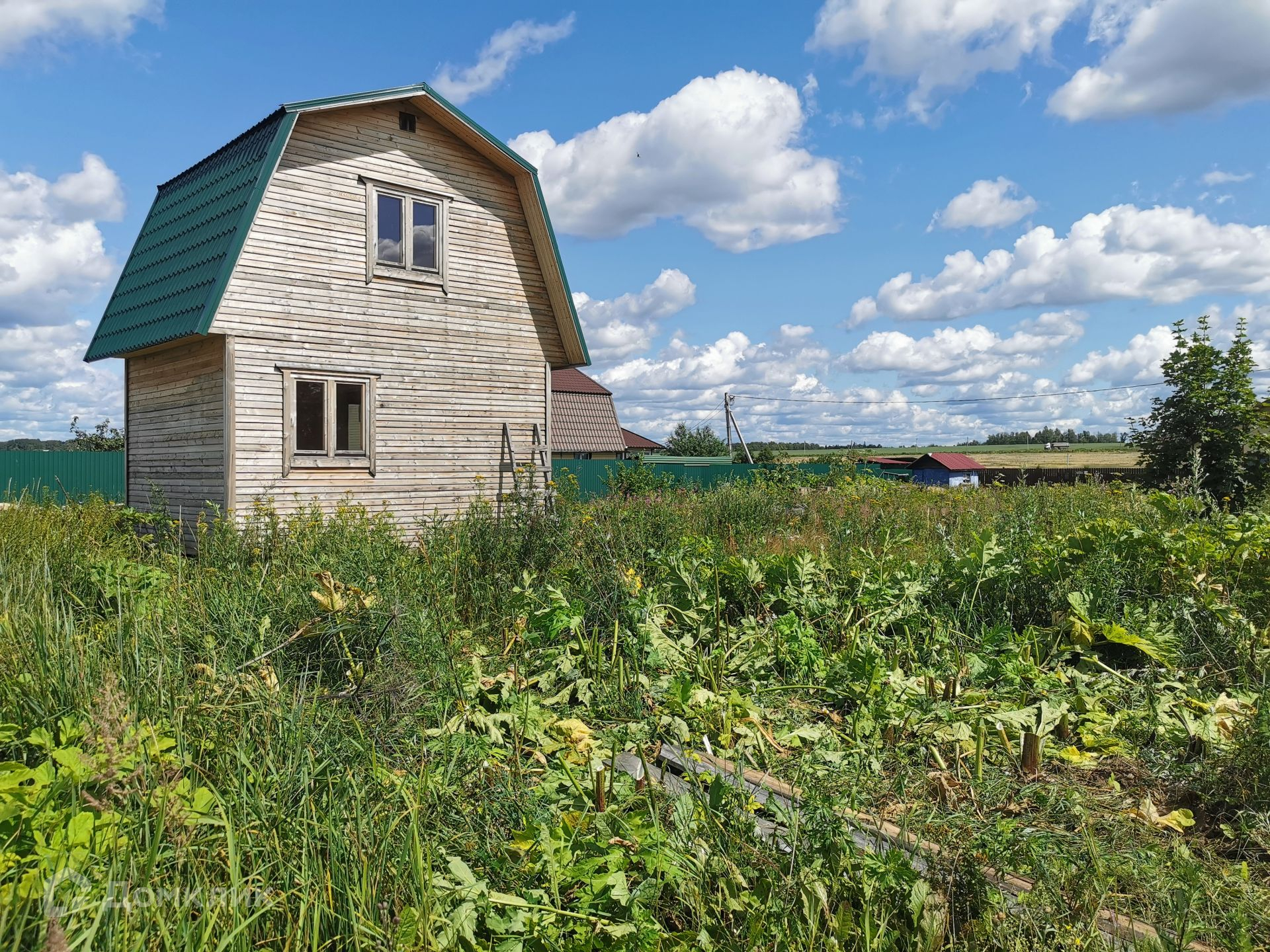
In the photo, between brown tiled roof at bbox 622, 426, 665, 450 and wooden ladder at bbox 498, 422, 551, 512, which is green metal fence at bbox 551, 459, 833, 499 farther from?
brown tiled roof at bbox 622, 426, 665, 450

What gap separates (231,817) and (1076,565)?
4.78 meters

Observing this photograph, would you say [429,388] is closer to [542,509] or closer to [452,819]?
[542,509]

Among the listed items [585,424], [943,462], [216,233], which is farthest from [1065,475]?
[943,462]

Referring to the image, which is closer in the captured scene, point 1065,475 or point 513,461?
point 513,461

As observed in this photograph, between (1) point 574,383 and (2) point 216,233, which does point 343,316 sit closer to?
(2) point 216,233

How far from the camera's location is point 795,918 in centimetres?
209

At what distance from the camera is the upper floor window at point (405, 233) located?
38.5ft

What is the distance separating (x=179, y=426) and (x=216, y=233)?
2.87 metres

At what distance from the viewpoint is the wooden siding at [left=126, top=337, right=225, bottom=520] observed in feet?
35.3

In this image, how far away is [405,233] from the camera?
39.7ft

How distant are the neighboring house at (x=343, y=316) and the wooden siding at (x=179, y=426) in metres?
0.04

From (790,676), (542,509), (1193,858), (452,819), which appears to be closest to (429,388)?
(542,509)

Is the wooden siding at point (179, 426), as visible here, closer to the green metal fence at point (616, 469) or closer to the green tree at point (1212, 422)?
the green metal fence at point (616, 469)

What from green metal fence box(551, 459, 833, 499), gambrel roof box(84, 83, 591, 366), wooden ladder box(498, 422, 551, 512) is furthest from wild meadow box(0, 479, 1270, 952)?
green metal fence box(551, 459, 833, 499)
